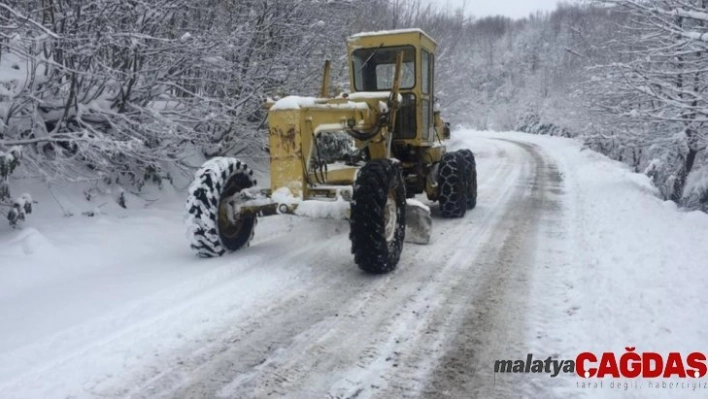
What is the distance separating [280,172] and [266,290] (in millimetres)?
1207

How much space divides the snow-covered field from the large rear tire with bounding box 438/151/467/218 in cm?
92

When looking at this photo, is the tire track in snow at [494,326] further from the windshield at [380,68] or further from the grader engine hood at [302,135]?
the windshield at [380,68]

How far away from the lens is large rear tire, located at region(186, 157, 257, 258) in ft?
17.5

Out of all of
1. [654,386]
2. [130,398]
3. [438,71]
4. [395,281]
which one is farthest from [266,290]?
[438,71]

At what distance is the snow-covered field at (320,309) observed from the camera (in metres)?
3.12

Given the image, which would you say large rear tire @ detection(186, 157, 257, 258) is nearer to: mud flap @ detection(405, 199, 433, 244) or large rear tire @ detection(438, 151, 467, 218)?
mud flap @ detection(405, 199, 433, 244)

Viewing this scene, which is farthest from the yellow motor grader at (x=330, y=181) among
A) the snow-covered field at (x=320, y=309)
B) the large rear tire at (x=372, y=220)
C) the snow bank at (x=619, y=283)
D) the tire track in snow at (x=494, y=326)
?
the snow bank at (x=619, y=283)

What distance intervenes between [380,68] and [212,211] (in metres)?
3.56

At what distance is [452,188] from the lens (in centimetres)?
804

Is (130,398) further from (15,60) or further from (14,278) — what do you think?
(15,60)

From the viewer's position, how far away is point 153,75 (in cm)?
699

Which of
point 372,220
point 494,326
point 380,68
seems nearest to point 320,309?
point 372,220

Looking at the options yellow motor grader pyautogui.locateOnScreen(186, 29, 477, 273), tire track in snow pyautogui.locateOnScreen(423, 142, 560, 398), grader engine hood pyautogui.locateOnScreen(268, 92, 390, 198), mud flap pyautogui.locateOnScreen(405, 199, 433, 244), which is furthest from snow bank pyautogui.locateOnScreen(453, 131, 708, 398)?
grader engine hood pyautogui.locateOnScreen(268, 92, 390, 198)

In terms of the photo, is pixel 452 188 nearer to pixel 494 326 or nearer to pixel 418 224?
pixel 418 224
